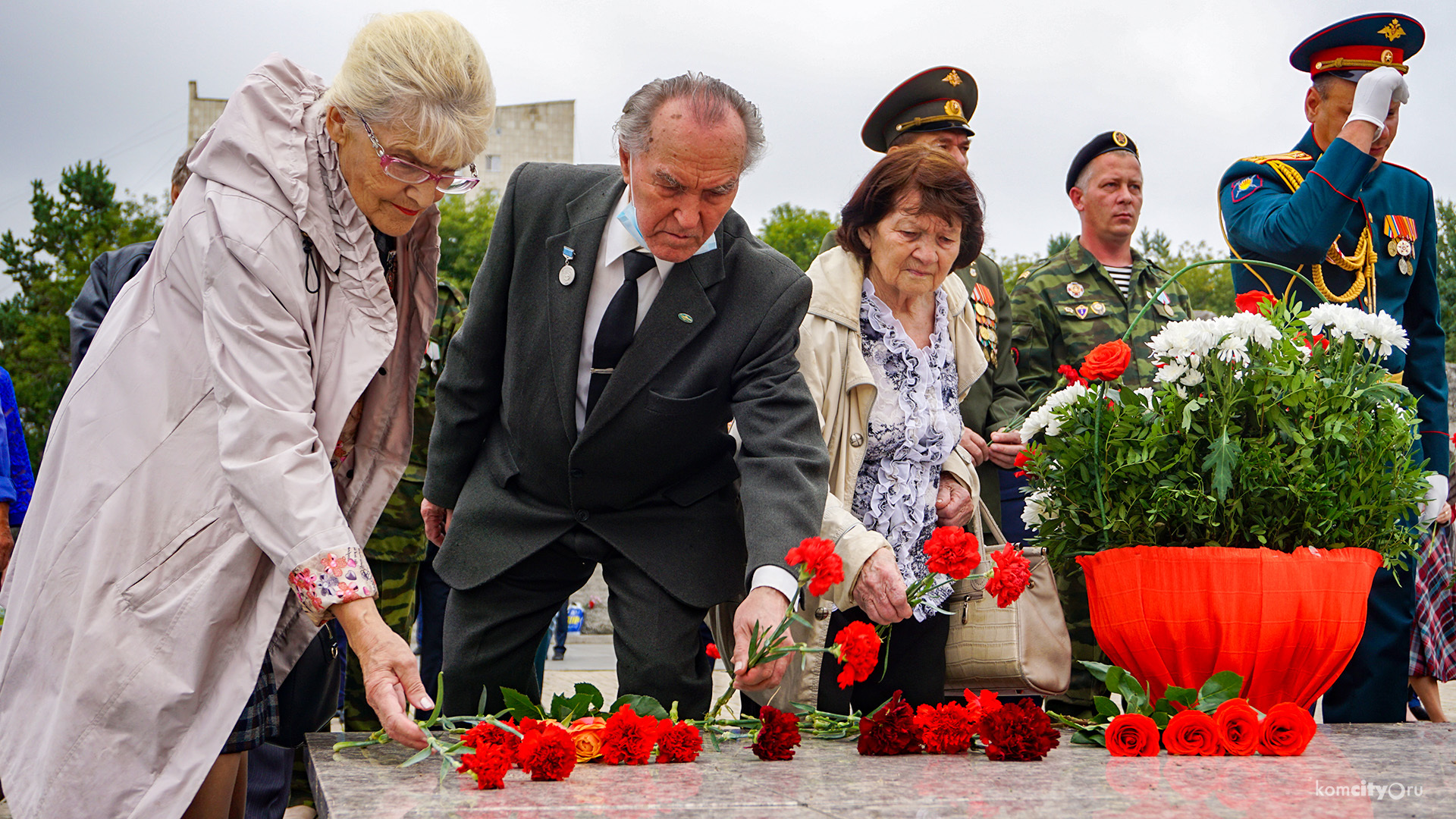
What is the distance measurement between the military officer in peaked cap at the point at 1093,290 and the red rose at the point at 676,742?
7.04 feet

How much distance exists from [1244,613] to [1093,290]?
232cm

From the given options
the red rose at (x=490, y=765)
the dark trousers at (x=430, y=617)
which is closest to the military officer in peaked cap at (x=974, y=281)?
the red rose at (x=490, y=765)

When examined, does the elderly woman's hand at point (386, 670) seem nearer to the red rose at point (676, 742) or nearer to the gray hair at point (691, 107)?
the red rose at point (676, 742)

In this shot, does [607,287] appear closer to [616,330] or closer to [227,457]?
[616,330]

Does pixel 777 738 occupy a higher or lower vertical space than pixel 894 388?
lower

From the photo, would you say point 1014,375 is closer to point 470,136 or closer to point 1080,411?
point 1080,411

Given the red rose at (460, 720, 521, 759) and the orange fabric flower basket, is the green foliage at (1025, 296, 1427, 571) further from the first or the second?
the red rose at (460, 720, 521, 759)

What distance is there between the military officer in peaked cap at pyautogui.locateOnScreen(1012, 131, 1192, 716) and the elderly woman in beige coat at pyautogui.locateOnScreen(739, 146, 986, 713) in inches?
40.1

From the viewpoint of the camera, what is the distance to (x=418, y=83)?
2.21m

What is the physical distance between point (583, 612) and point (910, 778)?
850cm

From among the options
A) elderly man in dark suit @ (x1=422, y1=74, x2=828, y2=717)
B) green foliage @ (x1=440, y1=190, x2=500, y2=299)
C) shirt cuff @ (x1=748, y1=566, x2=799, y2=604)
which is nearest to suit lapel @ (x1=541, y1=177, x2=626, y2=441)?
elderly man in dark suit @ (x1=422, y1=74, x2=828, y2=717)

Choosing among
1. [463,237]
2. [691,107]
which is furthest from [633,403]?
[463,237]

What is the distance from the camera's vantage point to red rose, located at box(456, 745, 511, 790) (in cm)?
182

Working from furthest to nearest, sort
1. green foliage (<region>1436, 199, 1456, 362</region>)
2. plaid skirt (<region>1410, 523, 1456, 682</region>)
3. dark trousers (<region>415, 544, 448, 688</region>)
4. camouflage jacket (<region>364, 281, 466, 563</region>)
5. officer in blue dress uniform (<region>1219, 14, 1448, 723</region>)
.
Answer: green foliage (<region>1436, 199, 1456, 362</region>)
plaid skirt (<region>1410, 523, 1456, 682</region>)
dark trousers (<region>415, 544, 448, 688</region>)
camouflage jacket (<region>364, 281, 466, 563</region>)
officer in blue dress uniform (<region>1219, 14, 1448, 723</region>)
